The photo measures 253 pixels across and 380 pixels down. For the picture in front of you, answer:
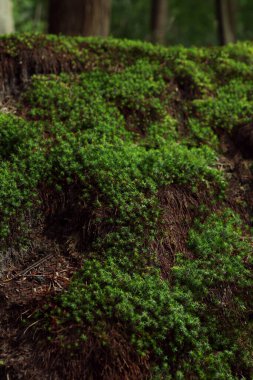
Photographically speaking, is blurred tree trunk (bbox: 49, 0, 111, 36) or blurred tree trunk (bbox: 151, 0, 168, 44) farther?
blurred tree trunk (bbox: 151, 0, 168, 44)

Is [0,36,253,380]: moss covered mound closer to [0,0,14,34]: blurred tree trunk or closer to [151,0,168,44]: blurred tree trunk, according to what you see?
[0,0,14,34]: blurred tree trunk

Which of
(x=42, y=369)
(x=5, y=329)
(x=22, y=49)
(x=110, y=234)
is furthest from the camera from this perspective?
(x=22, y=49)

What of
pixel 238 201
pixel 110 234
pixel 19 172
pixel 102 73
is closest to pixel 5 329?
pixel 110 234

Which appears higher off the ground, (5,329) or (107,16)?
(107,16)

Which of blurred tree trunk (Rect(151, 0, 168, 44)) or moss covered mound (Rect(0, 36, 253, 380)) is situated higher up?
blurred tree trunk (Rect(151, 0, 168, 44))

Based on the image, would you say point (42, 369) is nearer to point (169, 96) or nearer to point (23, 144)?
point (23, 144)

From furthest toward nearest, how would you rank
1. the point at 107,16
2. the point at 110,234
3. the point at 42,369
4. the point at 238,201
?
the point at 107,16, the point at 238,201, the point at 110,234, the point at 42,369

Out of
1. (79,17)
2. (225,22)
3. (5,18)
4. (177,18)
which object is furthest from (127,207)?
(177,18)

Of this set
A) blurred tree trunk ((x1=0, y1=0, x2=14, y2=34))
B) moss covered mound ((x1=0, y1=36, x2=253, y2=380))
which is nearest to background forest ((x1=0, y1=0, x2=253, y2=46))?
blurred tree trunk ((x1=0, y1=0, x2=14, y2=34))
